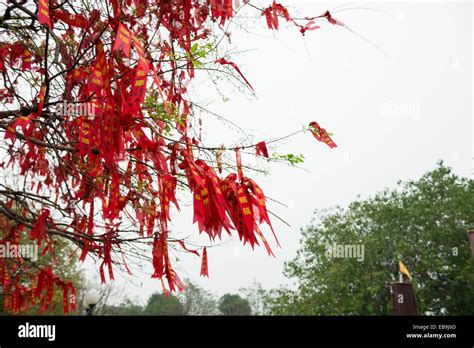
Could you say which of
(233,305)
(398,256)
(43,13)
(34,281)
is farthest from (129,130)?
(233,305)

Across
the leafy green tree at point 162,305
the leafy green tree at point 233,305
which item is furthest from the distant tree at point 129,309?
the leafy green tree at point 233,305

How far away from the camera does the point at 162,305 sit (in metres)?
41.1

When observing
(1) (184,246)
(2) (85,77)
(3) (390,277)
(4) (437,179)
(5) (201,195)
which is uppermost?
(4) (437,179)

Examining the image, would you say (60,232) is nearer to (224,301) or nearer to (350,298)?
(350,298)

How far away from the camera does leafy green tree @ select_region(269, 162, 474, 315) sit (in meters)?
20.8

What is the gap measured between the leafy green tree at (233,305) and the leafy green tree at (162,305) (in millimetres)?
6091

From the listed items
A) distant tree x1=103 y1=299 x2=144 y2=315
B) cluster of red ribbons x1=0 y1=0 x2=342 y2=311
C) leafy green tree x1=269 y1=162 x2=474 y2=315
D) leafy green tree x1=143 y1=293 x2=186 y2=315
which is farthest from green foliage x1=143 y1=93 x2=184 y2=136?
leafy green tree x1=143 y1=293 x2=186 y2=315

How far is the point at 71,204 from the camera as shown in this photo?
4.23m

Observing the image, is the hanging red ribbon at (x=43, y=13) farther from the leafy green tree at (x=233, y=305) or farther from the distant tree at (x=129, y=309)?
the leafy green tree at (x=233, y=305)

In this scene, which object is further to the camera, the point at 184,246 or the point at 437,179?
the point at 437,179

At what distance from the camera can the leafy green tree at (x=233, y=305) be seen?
42.3m
